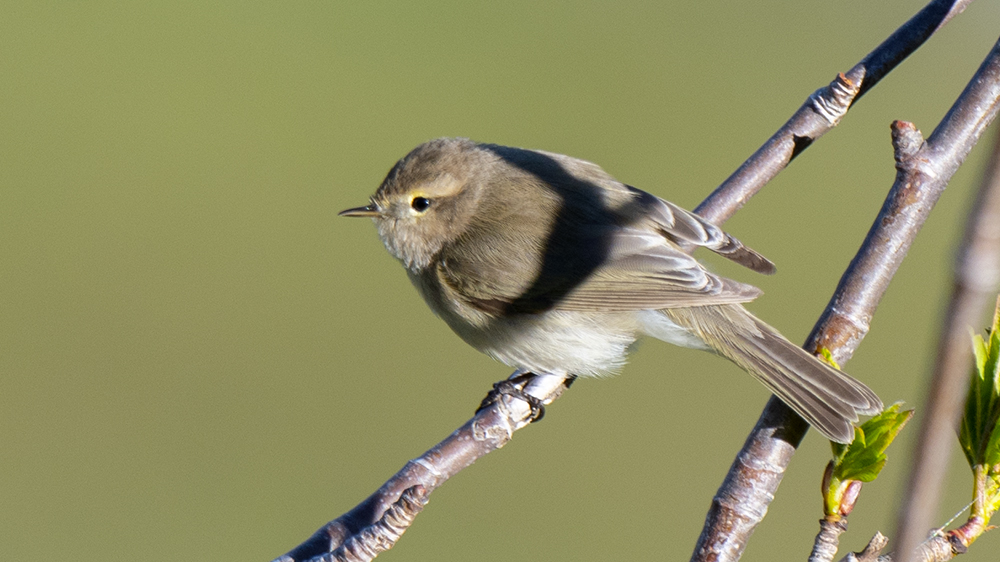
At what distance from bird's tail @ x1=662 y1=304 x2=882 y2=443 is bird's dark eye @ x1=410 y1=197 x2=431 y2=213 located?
89 cm

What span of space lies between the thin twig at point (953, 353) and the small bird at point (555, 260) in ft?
5.98

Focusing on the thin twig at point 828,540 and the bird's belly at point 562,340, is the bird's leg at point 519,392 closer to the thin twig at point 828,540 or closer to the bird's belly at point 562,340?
the bird's belly at point 562,340

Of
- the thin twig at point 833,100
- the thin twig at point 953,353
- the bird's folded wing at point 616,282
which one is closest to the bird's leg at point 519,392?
the bird's folded wing at point 616,282

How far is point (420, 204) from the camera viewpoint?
117 inches

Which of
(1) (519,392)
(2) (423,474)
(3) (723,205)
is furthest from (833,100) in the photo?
(2) (423,474)

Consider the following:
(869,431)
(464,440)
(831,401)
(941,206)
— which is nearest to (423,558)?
(464,440)

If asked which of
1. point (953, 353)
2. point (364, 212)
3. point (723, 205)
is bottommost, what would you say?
point (953, 353)

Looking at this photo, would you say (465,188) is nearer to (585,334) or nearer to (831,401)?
(585,334)

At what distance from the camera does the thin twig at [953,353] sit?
467 millimetres

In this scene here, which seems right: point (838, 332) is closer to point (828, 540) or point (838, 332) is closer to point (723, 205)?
point (828, 540)

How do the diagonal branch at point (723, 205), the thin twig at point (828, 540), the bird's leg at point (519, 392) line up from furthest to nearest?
the bird's leg at point (519, 392), the diagonal branch at point (723, 205), the thin twig at point (828, 540)

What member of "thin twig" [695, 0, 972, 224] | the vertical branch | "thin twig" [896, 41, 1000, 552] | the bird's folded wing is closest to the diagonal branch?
"thin twig" [695, 0, 972, 224]

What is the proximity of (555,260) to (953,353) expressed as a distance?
2.14 meters

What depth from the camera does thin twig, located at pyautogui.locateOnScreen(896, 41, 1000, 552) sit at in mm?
467
